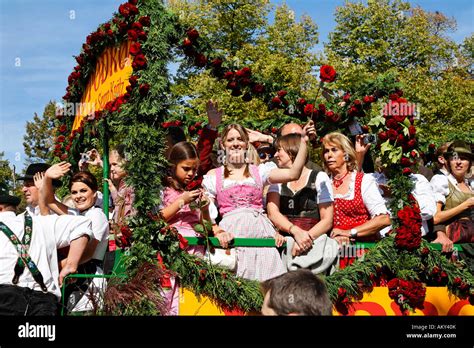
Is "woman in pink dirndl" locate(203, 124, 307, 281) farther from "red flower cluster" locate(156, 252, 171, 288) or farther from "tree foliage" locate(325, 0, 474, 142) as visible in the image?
"tree foliage" locate(325, 0, 474, 142)

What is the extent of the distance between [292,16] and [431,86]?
5.72m

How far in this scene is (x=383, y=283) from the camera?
20.3ft

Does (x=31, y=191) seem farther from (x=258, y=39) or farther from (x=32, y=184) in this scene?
(x=258, y=39)

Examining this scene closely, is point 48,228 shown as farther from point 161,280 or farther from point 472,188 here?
point 472,188

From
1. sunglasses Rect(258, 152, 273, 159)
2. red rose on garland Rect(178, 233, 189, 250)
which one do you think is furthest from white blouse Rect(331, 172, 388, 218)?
sunglasses Rect(258, 152, 273, 159)

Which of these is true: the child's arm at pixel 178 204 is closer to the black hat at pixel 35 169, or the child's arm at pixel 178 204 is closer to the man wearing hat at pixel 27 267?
the man wearing hat at pixel 27 267

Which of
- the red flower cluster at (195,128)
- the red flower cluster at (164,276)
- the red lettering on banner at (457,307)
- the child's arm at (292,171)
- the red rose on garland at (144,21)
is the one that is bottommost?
the red lettering on banner at (457,307)

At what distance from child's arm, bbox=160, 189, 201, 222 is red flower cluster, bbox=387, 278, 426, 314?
1.89 metres

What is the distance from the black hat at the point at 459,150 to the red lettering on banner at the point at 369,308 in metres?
2.49

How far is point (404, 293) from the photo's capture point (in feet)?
19.8

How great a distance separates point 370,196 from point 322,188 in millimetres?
588

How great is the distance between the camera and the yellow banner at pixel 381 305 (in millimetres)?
5590

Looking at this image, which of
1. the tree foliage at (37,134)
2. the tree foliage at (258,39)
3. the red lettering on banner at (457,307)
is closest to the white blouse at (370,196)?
the red lettering on banner at (457,307)

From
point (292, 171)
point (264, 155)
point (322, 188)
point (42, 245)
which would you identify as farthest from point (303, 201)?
point (264, 155)
